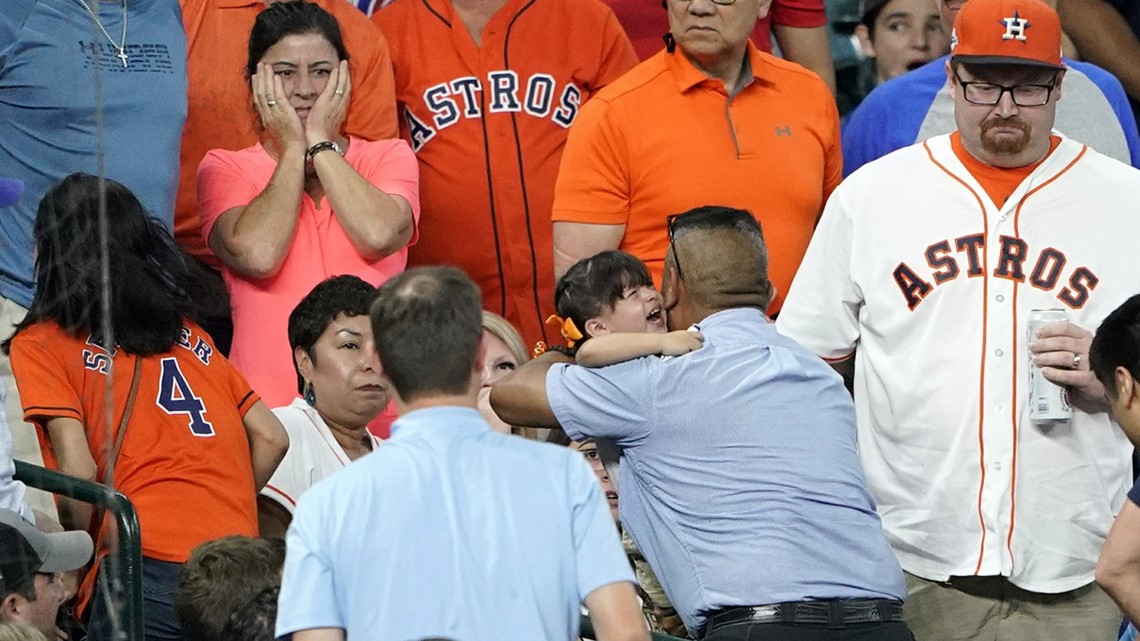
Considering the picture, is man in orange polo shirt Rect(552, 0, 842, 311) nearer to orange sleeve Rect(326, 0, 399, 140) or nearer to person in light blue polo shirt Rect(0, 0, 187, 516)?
orange sleeve Rect(326, 0, 399, 140)

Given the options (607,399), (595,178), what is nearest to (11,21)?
(595,178)

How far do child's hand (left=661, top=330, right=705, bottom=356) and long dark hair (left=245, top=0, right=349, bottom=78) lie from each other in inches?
88.0

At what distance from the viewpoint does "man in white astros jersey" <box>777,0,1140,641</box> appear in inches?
179

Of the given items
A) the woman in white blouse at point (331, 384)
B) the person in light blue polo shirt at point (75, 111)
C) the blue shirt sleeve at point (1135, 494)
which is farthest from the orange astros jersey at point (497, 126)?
the blue shirt sleeve at point (1135, 494)

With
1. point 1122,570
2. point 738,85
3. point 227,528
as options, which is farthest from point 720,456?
point 738,85

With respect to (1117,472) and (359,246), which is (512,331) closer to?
(359,246)

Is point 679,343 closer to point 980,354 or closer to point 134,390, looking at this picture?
point 980,354

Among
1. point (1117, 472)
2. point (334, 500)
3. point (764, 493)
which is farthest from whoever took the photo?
point (1117, 472)

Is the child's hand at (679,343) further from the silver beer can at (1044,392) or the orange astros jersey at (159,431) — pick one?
the orange astros jersey at (159,431)

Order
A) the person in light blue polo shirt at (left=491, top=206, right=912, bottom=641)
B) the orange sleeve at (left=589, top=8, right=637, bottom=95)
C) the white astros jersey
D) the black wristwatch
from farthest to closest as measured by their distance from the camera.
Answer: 1. the orange sleeve at (left=589, top=8, right=637, bottom=95)
2. the black wristwatch
3. the white astros jersey
4. the person in light blue polo shirt at (left=491, top=206, right=912, bottom=641)

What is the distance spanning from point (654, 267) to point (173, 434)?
1.51 meters

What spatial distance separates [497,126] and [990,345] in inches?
80.9

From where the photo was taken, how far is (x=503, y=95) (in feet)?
20.0

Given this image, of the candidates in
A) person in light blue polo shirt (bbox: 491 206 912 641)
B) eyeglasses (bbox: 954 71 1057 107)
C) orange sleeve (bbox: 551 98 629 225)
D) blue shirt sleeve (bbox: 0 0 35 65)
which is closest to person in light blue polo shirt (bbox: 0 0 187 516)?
blue shirt sleeve (bbox: 0 0 35 65)
